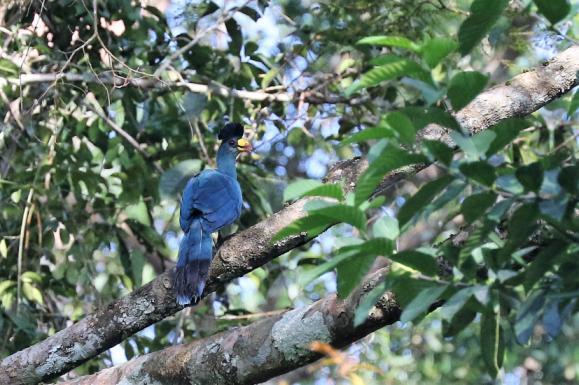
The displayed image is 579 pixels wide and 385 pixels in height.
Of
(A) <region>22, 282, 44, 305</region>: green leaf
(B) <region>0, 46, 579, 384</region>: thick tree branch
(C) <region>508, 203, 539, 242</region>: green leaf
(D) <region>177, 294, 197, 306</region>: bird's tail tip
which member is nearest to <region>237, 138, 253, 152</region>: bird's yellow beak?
(A) <region>22, 282, 44, 305</region>: green leaf

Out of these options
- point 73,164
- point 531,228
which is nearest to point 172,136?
point 73,164

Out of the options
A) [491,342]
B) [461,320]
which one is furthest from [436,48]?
[491,342]

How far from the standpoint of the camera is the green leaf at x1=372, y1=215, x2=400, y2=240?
6.60ft

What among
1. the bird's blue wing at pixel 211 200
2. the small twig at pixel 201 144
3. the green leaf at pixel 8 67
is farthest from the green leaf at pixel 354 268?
the green leaf at pixel 8 67

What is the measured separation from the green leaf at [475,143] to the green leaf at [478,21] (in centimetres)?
28

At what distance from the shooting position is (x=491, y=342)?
2.31 meters

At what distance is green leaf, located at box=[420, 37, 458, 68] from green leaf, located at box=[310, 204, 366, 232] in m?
0.37

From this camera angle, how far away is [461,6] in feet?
19.2

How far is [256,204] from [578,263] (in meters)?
3.37

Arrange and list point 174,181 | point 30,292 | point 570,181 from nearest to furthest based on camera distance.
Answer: point 570,181 → point 30,292 → point 174,181

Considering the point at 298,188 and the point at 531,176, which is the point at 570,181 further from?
the point at 298,188

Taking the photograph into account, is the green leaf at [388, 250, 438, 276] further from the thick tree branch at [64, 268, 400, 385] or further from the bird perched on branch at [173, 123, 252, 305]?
the bird perched on branch at [173, 123, 252, 305]

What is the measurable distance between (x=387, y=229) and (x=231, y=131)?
327cm

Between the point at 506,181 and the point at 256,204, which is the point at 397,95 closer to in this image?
the point at 256,204
